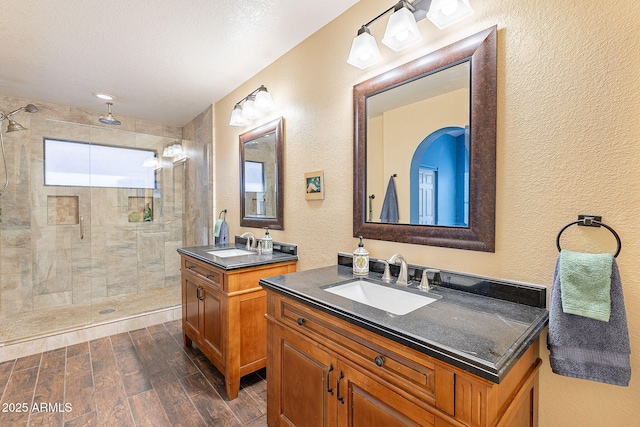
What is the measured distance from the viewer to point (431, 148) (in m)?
1.35

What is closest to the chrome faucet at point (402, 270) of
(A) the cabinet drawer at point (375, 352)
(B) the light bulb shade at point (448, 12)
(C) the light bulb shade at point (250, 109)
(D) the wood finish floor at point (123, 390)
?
(A) the cabinet drawer at point (375, 352)

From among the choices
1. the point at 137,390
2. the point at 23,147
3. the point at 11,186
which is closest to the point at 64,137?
the point at 23,147

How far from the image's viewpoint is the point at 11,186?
3033 mm

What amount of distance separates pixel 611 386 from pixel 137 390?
2.43m

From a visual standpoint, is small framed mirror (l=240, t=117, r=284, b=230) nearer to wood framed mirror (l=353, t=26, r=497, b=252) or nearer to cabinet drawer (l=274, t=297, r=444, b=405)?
wood framed mirror (l=353, t=26, r=497, b=252)

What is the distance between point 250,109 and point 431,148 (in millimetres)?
1601

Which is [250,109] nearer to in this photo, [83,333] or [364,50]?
[364,50]

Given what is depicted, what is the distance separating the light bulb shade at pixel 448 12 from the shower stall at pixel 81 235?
343cm

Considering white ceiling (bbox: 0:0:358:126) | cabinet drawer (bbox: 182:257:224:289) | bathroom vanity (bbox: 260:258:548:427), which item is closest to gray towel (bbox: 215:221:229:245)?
cabinet drawer (bbox: 182:257:224:289)

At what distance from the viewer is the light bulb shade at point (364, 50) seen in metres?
1.46

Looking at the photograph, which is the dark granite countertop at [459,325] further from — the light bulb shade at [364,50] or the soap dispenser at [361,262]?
the light bulb shade at [364,50]

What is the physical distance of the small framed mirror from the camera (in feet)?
7.51

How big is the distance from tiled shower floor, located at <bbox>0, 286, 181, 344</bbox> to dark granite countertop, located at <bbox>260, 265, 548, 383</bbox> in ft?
8.56

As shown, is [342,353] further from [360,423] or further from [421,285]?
[421,285]
